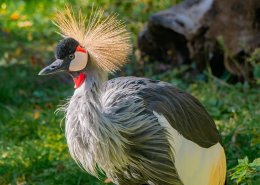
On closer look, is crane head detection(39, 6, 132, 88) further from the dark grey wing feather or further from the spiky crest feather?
the dark grey wing feather

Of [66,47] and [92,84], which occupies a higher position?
[66,47]

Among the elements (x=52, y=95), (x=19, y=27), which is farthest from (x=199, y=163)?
(x=19, y=27)

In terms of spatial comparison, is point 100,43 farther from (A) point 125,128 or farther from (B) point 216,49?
(B) point 216,49

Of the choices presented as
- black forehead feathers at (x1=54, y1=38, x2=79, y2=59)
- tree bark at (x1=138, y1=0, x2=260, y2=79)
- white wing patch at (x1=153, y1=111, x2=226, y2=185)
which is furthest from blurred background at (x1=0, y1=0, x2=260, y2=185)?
black forehead feathers at (x1=54, y1=38, x2=79, y2=59)

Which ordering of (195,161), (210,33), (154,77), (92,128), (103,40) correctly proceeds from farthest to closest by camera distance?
1. (154,77)
2. (210,33)
3. (195,161)
4. (103,40)
5. (92,128)

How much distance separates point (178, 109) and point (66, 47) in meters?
0.72

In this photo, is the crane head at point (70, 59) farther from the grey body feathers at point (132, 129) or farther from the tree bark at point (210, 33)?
the tree bark at point (210, 33)

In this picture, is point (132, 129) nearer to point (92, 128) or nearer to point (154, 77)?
point (92, 128)

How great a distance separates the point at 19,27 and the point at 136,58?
2.17 m

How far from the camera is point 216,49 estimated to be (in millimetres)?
3061

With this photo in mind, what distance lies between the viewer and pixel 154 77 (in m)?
3.42

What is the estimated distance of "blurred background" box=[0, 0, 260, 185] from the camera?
2.24 metres

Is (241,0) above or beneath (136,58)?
above

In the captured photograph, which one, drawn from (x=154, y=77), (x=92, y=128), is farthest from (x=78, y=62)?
(x=154, y=77)
